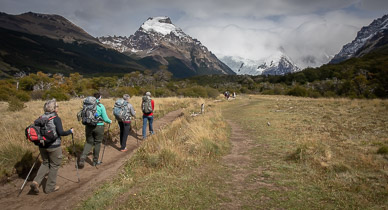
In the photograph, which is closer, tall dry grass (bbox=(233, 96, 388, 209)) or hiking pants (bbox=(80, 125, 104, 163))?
tall dry grass (bbox=(233, 96, 388, 209))

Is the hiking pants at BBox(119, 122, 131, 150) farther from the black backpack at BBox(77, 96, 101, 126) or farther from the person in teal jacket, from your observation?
the black backpack at BBox(77, 96, 101, 126)

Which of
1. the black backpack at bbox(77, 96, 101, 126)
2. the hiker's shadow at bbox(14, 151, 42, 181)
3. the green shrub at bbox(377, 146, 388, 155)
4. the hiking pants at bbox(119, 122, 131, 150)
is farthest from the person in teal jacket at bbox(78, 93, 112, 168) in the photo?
the green shrub at bbox(377, 146, 388, 155)

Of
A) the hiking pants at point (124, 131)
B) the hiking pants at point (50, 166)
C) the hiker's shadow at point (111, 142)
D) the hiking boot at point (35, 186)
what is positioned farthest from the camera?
the hiker's shadow at point (111, 142)

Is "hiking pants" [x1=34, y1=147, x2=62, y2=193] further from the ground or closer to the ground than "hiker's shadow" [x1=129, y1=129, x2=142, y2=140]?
further from the ground

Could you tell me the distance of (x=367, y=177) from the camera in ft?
17.4

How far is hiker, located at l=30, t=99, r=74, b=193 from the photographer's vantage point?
5.23m

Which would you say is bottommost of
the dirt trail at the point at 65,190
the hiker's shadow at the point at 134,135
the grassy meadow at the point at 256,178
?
the dirt trail at the point at 65,190

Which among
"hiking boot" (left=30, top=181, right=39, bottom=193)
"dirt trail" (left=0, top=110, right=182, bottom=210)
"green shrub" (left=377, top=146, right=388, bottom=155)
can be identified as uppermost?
"green shrub" (left=377, top=146, right=388, bottom=155)

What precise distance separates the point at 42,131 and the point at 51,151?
617 mm

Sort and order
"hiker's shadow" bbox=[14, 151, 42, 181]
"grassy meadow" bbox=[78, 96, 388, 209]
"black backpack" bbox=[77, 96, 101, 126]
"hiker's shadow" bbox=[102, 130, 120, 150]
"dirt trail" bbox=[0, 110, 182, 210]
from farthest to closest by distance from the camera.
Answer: "hiker's shadow" bbox=[102, 130, 120, 150] < "black backpack" bbox=[77, 96, 101, 126] < "hiker's shadow" bbox=[14, 151, 42, 181] < "dirt trail" bbox=[0, 110, 182, 210] < "grassy meadow" bbox=[78, 96, 388, 209]

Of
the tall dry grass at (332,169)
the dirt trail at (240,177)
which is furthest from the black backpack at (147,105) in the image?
the tall dry grass at (332,169)

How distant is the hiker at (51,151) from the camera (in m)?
5.23

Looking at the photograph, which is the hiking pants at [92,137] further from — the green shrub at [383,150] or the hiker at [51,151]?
the green shrub at [383,150]

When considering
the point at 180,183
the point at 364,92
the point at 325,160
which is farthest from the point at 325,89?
the point at 180,183
